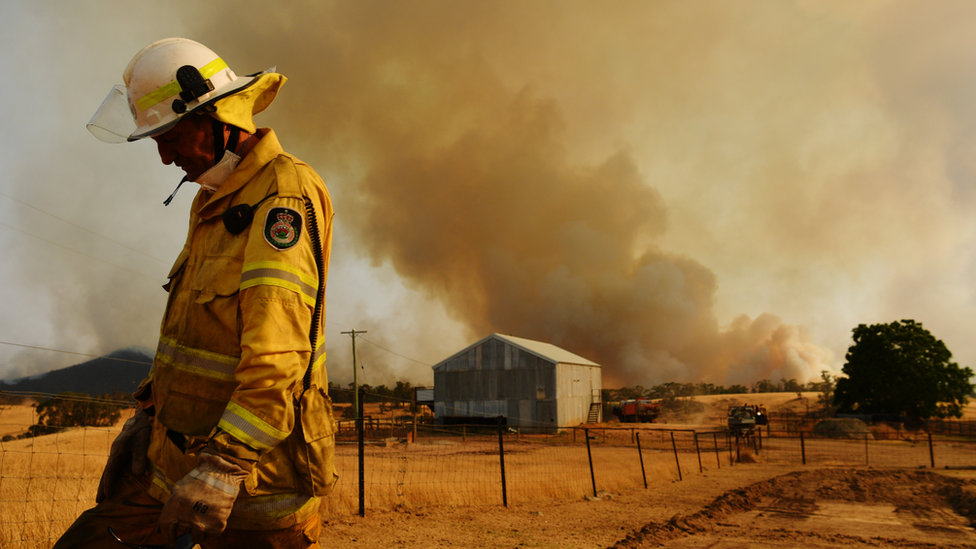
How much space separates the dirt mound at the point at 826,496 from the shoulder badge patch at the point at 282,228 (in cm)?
572

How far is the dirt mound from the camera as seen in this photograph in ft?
24.2

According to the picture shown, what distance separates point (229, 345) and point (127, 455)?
92 cm

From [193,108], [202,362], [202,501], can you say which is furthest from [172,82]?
[202,501]

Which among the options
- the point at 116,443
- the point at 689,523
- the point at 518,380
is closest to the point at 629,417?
the point at 518,380

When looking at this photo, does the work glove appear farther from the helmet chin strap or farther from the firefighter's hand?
the helmet chin strap

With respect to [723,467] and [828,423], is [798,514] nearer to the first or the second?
[723,467]

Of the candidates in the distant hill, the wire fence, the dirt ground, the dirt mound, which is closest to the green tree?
the wire fence

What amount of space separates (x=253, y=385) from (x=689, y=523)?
766 centimetres

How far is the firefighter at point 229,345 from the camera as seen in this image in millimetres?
1589

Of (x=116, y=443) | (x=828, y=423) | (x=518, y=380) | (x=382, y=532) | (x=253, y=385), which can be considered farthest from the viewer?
(x=518, y=380)

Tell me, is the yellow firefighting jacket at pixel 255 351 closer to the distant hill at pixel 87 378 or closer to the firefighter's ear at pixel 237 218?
the firefighter's ear at pixel 237 218

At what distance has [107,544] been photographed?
202cm

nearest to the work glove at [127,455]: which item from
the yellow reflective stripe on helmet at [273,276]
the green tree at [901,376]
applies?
the yellow reflective stripe on helmet at [273,276]

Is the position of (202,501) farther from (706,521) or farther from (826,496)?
(826,496)
